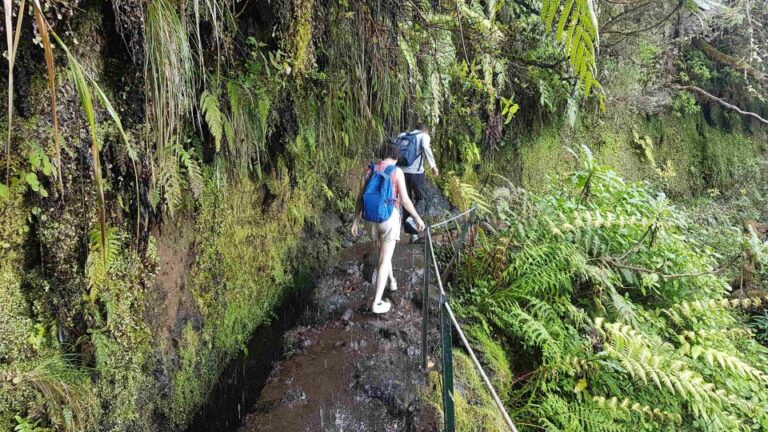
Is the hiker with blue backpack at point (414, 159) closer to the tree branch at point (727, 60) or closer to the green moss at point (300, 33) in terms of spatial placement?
the green moss at point (300, 33)

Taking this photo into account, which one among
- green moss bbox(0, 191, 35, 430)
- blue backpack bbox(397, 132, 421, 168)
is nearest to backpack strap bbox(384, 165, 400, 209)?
blue backpack bbox(397, 132, 421, 168)

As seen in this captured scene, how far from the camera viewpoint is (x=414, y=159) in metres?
5.86

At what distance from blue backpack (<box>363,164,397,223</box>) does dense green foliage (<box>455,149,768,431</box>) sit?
1.33 metres

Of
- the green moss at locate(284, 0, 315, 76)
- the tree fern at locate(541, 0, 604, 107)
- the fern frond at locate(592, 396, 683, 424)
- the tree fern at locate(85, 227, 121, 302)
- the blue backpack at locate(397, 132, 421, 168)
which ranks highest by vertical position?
the green moss at locate(284, 0, 315, 76)

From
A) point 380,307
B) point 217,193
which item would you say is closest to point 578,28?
point 380,307

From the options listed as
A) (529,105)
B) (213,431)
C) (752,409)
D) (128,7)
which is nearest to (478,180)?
(529,105)

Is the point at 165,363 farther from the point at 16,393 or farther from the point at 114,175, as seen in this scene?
the point at 114,175

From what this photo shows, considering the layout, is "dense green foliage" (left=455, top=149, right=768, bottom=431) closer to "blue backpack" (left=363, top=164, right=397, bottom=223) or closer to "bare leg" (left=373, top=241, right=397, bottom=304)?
"bare leg" (left=373, top=241, right=397, bottom=304)

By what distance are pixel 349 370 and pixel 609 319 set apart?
298 cm

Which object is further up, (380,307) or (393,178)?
(393,178)

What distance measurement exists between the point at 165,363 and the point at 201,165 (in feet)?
5.22

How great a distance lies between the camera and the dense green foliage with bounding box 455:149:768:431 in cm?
349

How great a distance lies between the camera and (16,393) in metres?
2.27

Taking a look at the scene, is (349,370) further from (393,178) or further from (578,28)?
(578,28)
